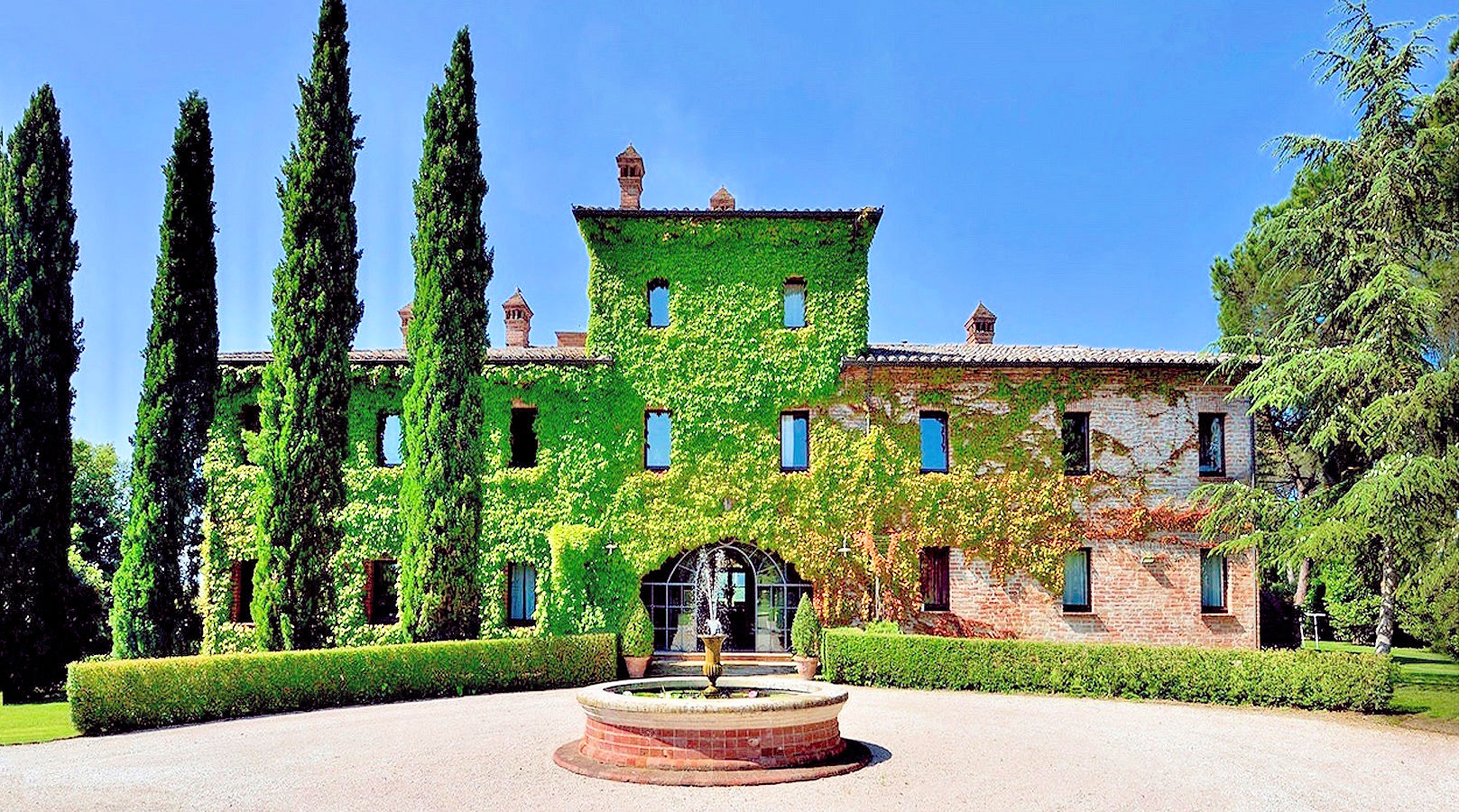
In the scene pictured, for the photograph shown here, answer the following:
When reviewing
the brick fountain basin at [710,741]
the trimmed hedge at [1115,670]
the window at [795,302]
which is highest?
the window at [795,302]

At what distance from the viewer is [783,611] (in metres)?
23.0

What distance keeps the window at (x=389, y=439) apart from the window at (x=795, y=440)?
8972mm

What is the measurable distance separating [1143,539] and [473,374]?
15270 mm

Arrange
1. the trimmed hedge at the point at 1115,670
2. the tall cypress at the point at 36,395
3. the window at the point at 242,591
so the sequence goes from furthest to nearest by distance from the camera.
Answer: the window at the point at 242,591 < the tall cypress at the point at 36,395 < the trimmed hedge at the point at 1115,670

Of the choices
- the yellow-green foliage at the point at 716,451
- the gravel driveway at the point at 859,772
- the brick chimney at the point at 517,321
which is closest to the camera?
the gravel driveway at the point at 859,772

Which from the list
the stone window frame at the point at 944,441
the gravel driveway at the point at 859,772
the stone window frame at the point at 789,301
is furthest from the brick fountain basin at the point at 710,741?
the stone window frame at the point at 789,301

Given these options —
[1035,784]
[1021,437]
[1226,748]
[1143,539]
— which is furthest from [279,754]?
[1143,539]

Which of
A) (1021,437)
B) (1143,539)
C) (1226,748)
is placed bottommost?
(1226,748)

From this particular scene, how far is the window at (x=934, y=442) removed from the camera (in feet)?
75.5

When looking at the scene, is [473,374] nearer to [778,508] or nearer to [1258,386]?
[778,508]

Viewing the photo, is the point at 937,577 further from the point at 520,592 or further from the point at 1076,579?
the point at 520,592

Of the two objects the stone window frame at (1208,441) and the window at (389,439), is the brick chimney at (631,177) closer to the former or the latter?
the window at (389,439)

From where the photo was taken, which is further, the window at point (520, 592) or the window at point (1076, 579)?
the window at point (520, 592)

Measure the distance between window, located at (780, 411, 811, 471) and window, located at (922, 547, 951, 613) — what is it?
349 centimetres
